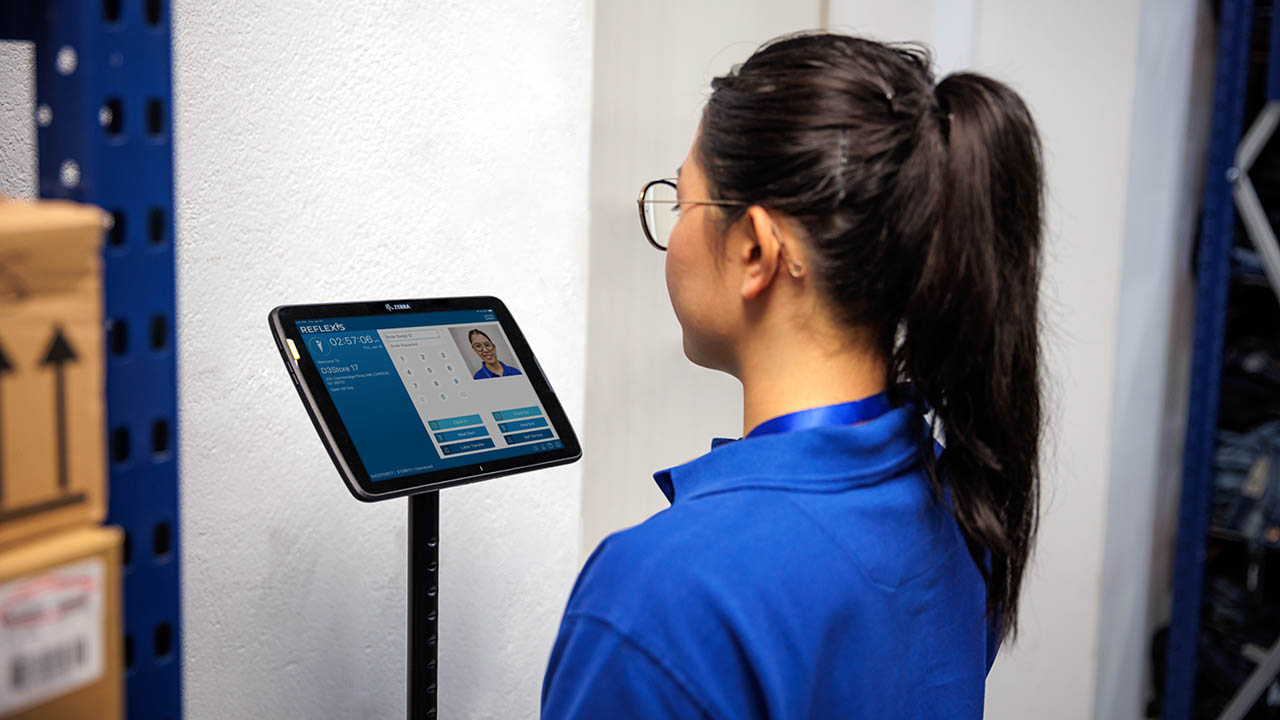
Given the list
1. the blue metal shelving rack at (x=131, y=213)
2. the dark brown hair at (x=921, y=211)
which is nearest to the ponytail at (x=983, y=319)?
the dark brown hair at (x=921, y=211)

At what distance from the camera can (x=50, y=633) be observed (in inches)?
16.1

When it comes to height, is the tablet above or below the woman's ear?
below

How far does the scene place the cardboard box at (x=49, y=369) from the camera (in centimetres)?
39

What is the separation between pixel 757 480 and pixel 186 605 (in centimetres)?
60

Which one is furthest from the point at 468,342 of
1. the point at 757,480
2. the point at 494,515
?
the point at 494,515

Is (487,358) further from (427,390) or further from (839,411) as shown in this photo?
(839,411)

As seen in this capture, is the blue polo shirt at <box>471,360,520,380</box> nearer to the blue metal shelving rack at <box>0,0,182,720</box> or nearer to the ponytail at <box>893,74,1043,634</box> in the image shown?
the ponytail at <box>893,74,1043,634</box>

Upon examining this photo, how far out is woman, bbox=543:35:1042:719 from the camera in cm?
71

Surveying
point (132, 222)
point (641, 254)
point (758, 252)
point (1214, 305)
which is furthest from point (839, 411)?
A: point (1214, 305)

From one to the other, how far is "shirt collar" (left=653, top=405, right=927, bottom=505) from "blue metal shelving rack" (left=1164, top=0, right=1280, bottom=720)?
183cm

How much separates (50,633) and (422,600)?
1.90 ft

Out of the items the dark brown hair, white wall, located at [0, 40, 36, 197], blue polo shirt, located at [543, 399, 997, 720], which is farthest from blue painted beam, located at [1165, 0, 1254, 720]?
white wall, located at [0, 40, 36, 197]

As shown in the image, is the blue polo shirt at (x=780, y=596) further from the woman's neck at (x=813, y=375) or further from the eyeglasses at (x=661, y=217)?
the eyeglasses at (x=661, y=217)

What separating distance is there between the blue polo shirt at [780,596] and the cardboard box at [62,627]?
0.34 m
